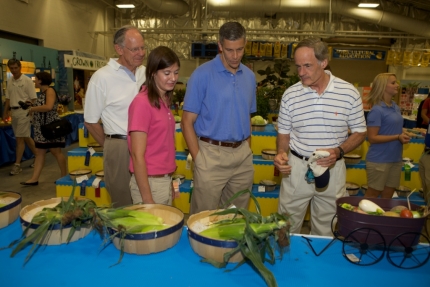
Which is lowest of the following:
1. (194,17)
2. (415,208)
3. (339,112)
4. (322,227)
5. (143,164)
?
(322,227)

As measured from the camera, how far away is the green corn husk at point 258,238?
4.11 feet

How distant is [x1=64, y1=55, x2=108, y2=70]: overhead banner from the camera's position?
8.71 meters

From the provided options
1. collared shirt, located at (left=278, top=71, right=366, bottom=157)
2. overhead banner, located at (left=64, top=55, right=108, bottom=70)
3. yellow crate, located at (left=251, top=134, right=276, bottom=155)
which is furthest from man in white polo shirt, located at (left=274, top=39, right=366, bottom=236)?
overhead banner, located at (left=64, top=55, right=108, bottom=70)

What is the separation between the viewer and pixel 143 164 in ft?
5.96

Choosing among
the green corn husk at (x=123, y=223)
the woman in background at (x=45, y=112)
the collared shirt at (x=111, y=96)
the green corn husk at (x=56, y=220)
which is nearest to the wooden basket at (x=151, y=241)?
the green corn husk at (x=123, y=223)

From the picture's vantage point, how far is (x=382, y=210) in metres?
1.51

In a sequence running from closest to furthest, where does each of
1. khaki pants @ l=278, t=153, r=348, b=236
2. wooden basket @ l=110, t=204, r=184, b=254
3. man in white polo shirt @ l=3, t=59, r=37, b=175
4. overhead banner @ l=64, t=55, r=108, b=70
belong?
wooden basket @ l=110, t=204, r=184, b=254 < khaki pants @ l=278, t=153, r=348, b=236 < man in white polo shirt @ l=3, t=59, r=37, b=175 < overhead banner @ l=64, t=55, r=108, b=70

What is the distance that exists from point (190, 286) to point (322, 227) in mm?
1304

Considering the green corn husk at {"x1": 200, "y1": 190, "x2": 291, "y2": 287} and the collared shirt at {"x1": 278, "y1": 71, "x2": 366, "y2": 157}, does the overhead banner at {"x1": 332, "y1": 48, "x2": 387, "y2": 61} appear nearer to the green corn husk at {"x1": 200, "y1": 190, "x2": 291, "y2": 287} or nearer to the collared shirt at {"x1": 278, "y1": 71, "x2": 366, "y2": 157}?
the collared shirt at {"x1": 278, "y1": 71, "x2": 366, "y2": 157}

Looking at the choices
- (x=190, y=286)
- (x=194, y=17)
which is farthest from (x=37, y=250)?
(x=194, y=17)

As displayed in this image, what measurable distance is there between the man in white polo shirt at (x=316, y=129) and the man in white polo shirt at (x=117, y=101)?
1.13m

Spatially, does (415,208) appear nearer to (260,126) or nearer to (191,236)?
(191,236)

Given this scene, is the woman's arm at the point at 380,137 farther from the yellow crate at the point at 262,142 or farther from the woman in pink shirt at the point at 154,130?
A: the woman in pink shirt at the point at 154,130

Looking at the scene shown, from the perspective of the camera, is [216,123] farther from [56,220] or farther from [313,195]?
[56,220]
